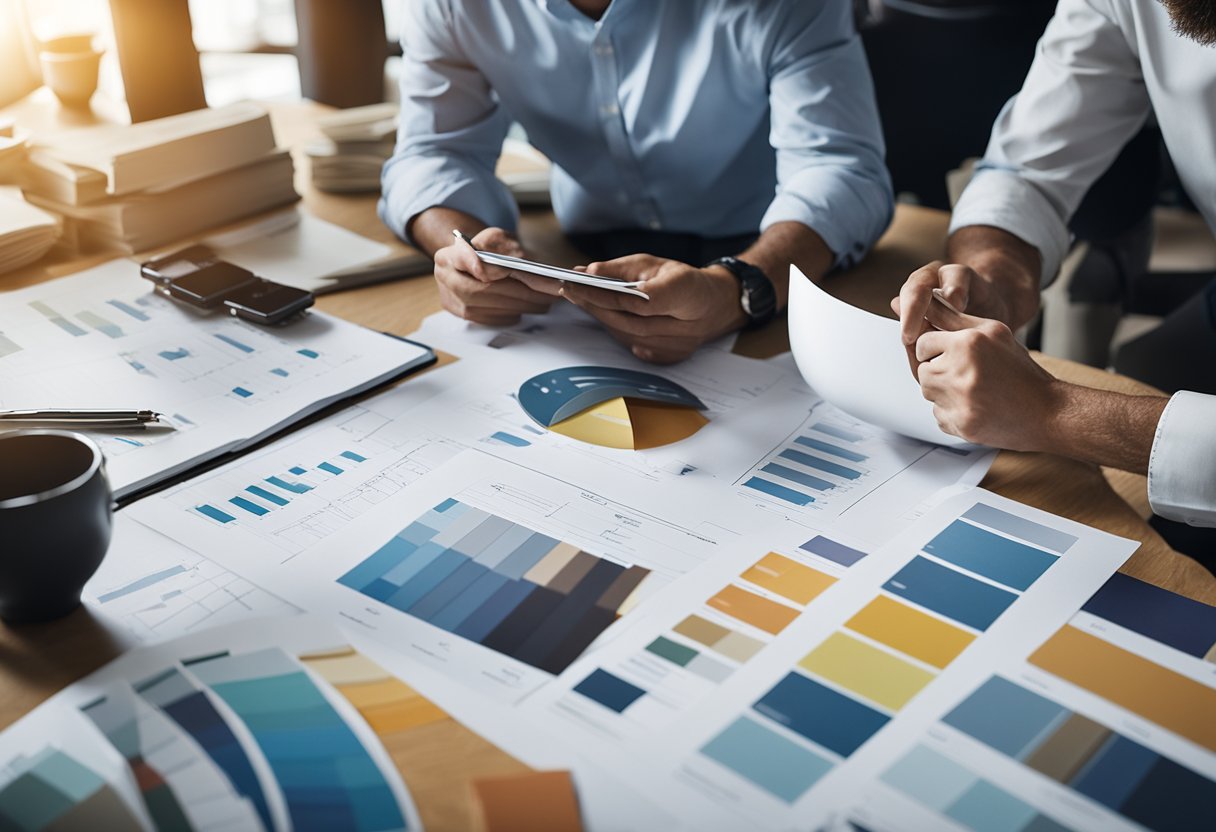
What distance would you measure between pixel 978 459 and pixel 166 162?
41.9 inches

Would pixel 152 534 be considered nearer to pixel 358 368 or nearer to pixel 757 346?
pixel 358 368

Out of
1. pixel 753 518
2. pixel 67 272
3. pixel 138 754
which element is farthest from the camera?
pixel 67 272

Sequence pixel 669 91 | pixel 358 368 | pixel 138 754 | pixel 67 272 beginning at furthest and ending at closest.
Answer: pixel 669 91 < pixel 67 272 < pixel 358 368 < pixel 138 754

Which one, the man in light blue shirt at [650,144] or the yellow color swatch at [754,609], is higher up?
the man in light blue shirt at [650,144]

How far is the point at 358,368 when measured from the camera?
3.52 feet

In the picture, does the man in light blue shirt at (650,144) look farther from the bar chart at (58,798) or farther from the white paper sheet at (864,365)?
the bar chart at (58,798)

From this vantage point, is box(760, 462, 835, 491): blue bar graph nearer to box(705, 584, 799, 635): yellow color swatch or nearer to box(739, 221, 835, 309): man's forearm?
box(705, 584, 799, 635): yellow color swatch

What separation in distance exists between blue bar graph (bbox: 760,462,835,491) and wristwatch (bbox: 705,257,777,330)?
0.94 feet

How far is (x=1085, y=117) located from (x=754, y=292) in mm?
525

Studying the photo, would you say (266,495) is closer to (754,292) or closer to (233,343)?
(233,343)

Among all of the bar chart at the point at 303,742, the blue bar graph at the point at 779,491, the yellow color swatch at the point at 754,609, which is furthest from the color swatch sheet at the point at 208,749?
the blue bar graph at the point at 779,491

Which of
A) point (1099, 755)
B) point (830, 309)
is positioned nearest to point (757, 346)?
point (830, 309)

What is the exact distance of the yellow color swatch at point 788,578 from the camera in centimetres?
76

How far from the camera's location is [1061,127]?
1333 mm
